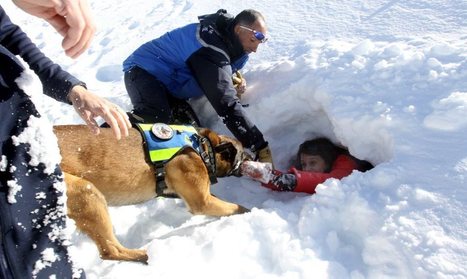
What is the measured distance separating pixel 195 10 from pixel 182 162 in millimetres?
4405

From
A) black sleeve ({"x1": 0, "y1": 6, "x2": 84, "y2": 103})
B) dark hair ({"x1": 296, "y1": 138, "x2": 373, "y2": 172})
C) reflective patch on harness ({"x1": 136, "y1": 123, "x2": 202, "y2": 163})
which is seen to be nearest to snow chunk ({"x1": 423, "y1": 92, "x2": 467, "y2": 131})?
dark hair ({"x1": 296, "y1": 138, "x2": 373, "y2": 172})

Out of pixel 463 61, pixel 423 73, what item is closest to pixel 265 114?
pixel 423 73

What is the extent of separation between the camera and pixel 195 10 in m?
7.18

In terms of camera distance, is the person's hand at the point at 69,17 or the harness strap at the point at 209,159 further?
the harness strap at the point at 209,159

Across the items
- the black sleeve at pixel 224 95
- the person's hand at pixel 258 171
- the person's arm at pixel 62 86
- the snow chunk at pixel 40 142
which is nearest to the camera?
the snow chunk at pixel 40 142

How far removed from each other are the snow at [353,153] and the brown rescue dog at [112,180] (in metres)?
0.16

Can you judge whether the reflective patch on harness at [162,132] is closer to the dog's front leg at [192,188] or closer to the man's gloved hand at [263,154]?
the dog's front leg at [192,188]

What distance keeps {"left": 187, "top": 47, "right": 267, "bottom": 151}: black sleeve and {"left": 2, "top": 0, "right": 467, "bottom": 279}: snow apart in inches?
14.5

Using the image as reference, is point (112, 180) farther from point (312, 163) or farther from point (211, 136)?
point (312, 163)

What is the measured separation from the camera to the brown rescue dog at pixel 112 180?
286cm

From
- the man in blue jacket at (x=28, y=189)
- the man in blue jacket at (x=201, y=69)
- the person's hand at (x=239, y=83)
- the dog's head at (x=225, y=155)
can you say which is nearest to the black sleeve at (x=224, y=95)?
the man in blue jacket at (x=201, y=69)

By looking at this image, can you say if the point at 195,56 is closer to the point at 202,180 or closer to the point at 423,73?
the point at 202,180

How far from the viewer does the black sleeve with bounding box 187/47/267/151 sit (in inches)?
157

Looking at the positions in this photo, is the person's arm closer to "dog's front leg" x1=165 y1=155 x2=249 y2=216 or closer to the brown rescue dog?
the brown rescue dog
